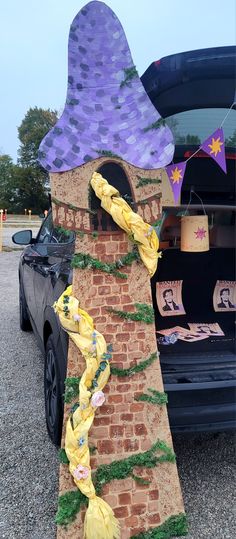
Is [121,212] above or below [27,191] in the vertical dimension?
above

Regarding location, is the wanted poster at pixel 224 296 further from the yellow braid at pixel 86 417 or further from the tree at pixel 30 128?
the tree at pixel 30 128

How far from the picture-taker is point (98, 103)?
A: 2201 millimetres

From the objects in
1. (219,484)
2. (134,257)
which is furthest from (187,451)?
(134,257)

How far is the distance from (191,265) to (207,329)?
0.52 m

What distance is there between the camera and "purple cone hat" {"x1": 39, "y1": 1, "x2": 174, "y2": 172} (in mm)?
2158

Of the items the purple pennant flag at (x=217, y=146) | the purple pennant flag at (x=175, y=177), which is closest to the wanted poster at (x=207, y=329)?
the purple pennant flag at (x=175, y=177)

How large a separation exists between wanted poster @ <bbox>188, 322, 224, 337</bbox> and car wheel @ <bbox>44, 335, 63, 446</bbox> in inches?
41.8

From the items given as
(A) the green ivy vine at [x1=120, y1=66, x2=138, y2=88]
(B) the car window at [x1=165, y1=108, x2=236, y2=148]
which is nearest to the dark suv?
(B) the car window at [x1=165, y1=108, x2=236, y2=148]

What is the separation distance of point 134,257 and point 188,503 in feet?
4.43

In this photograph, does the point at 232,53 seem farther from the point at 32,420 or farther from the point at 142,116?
the point at 32,420

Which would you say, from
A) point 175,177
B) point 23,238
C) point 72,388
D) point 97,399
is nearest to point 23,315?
point 23,238

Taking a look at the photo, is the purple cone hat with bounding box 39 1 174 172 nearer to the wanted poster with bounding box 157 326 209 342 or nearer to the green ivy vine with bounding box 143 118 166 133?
the green ivy vine with bounding box 143 118 166 133

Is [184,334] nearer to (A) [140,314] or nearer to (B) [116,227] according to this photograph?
(A) [140,314]

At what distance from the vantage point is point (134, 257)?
2.25m
